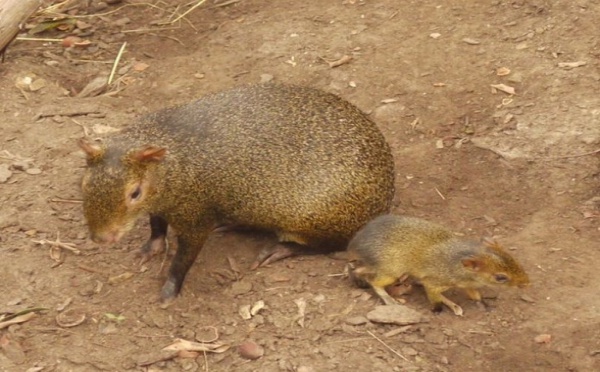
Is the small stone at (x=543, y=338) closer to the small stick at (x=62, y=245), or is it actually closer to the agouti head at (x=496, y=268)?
the agouti head at (x=496, y=268)

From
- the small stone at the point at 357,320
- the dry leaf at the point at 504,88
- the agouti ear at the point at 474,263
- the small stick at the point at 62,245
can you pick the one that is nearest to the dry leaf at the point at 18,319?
the small stick at the point at 62,245

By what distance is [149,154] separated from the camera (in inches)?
195

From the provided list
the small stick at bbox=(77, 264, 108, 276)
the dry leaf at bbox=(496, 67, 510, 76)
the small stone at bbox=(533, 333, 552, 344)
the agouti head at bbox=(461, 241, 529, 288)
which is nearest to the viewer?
the small stone at bbox=(533, 333, 552, 344)

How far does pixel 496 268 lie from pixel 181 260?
1.77 metres

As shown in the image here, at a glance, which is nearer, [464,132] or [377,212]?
[377,212]

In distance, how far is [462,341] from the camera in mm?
4820

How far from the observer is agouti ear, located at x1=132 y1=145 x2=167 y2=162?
4.96 meters

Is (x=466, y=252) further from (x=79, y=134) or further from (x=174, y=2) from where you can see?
(x=174, y=2)

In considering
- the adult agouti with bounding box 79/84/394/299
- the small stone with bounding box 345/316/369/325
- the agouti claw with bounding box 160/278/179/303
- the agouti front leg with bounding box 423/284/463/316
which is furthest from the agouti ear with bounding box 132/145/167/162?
the agouti front leg with bounding box 423/284/463/316

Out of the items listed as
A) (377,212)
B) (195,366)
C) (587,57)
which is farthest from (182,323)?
(587,57)

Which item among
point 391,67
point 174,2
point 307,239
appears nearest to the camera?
point 307,239

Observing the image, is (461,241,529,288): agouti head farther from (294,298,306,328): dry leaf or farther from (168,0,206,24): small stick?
(168,0,206,24): small stick

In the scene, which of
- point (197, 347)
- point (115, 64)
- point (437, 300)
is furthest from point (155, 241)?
point (115, 64)

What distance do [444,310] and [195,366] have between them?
1.38 meters
